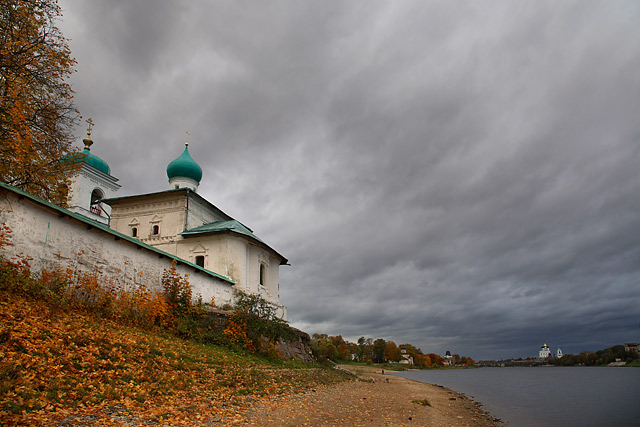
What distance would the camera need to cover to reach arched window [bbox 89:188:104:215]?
3275cm

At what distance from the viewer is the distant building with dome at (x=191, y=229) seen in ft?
80.7

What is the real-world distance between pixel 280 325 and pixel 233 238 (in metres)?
6.71

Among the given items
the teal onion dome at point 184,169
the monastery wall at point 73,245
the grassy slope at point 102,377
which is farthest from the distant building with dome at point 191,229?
the grassy slope at point 102,377

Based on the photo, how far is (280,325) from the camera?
20.7m

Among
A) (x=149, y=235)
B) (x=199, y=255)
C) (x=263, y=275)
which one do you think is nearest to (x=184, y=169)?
(x=149, y=235)

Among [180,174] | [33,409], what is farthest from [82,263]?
[180,174]

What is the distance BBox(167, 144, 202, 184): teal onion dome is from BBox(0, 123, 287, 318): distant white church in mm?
72

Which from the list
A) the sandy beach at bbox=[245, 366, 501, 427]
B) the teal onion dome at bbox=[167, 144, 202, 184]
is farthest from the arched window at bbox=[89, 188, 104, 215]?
the sandy beach at bbox=[245, 366, 501, 427]

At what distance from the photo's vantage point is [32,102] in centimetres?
1352

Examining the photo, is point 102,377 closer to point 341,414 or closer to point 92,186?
point 341,414

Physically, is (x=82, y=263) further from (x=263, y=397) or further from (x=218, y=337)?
(x=263, y=397)

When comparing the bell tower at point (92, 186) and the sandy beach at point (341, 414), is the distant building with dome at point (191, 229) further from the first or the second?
the sandy beach at point (341, 414)

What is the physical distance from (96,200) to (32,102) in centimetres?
2153

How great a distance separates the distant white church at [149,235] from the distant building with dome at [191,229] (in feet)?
0.20
